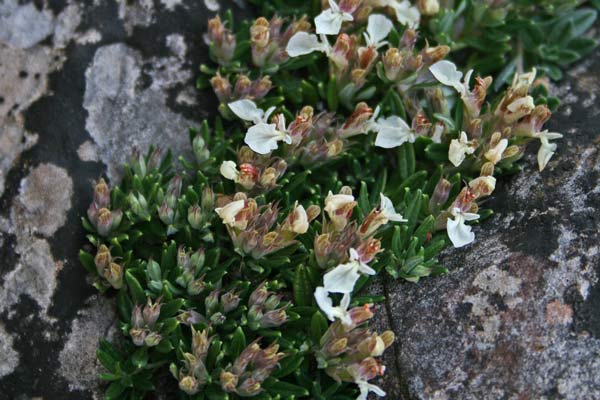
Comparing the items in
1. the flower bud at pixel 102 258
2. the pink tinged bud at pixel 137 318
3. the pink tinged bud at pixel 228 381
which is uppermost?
the flower bud at pixel 102 258

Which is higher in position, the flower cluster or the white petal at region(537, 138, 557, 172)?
the flower cluster

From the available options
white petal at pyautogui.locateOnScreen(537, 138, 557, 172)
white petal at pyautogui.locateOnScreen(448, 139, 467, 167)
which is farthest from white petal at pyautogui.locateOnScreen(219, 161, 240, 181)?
white petal at pyautogui.locateOnScreen(537, 138, 557, 172)

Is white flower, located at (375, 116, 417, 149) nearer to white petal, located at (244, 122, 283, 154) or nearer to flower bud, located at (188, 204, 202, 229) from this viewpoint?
white petal, located at (244, 122, 283, 154)

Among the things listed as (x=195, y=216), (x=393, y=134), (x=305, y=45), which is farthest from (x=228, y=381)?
(x=305, y=45)

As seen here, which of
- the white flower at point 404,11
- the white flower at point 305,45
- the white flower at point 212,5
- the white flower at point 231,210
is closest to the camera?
the white flower at point 231,210

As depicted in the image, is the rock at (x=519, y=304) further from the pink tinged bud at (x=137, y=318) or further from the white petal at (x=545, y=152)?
the pink tinged bud at (x=137, y=318)

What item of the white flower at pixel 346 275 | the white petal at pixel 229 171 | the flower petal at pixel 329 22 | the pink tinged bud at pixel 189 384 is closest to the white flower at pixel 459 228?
the white flower at pixel 346 275

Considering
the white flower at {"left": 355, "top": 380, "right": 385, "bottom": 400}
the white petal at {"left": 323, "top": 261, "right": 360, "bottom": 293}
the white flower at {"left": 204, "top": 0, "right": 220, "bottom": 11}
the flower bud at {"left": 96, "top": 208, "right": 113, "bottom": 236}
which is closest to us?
the white flower at {"left": 355, "top": 380, "right": 385, "bottom": 400}

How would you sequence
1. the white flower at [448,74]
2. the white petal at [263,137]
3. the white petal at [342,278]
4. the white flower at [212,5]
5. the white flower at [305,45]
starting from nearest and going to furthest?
the white petal at [342,278] → the white petal at [263,137] → the white flower at [448,74] → the white flower at [305,45] → the white flower at [212,5]
